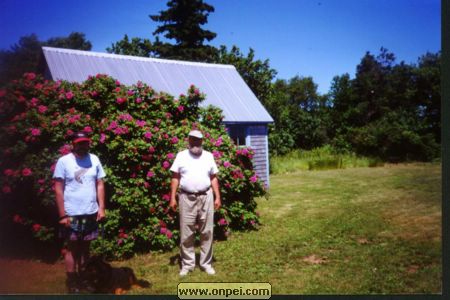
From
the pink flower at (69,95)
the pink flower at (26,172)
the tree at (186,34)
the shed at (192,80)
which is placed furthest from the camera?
the tree at (186,34)

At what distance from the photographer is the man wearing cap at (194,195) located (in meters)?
5.10

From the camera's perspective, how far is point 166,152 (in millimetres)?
6988

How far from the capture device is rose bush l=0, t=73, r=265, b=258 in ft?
19.9

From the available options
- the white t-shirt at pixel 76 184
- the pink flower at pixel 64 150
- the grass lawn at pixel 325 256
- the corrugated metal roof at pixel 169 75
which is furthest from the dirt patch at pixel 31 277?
the corrugated metal roof at pixel 169 75

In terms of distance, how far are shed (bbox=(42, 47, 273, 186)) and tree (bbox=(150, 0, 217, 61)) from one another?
6.44 m

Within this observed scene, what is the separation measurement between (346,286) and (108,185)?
4.48 m

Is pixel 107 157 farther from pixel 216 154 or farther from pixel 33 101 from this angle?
pixel 216 154

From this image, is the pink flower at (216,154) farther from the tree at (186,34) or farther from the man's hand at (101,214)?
the tree at (186,34)

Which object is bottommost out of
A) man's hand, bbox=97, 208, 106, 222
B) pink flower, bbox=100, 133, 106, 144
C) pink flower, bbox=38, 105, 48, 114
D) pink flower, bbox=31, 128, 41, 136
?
man's hand, bbox=97, 208, 106, 222

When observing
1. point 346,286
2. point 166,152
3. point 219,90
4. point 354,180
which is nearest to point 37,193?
point 166,152

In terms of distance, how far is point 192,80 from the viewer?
14516 millimetres

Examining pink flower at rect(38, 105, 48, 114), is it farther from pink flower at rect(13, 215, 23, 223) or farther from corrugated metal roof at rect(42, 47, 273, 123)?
corrugated metal roof at rect(42, 47, 273, 123)

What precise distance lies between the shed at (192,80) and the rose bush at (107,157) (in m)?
5.62

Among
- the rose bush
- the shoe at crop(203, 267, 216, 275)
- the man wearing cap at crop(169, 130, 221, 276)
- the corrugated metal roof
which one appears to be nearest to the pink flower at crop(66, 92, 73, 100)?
the rose bush
